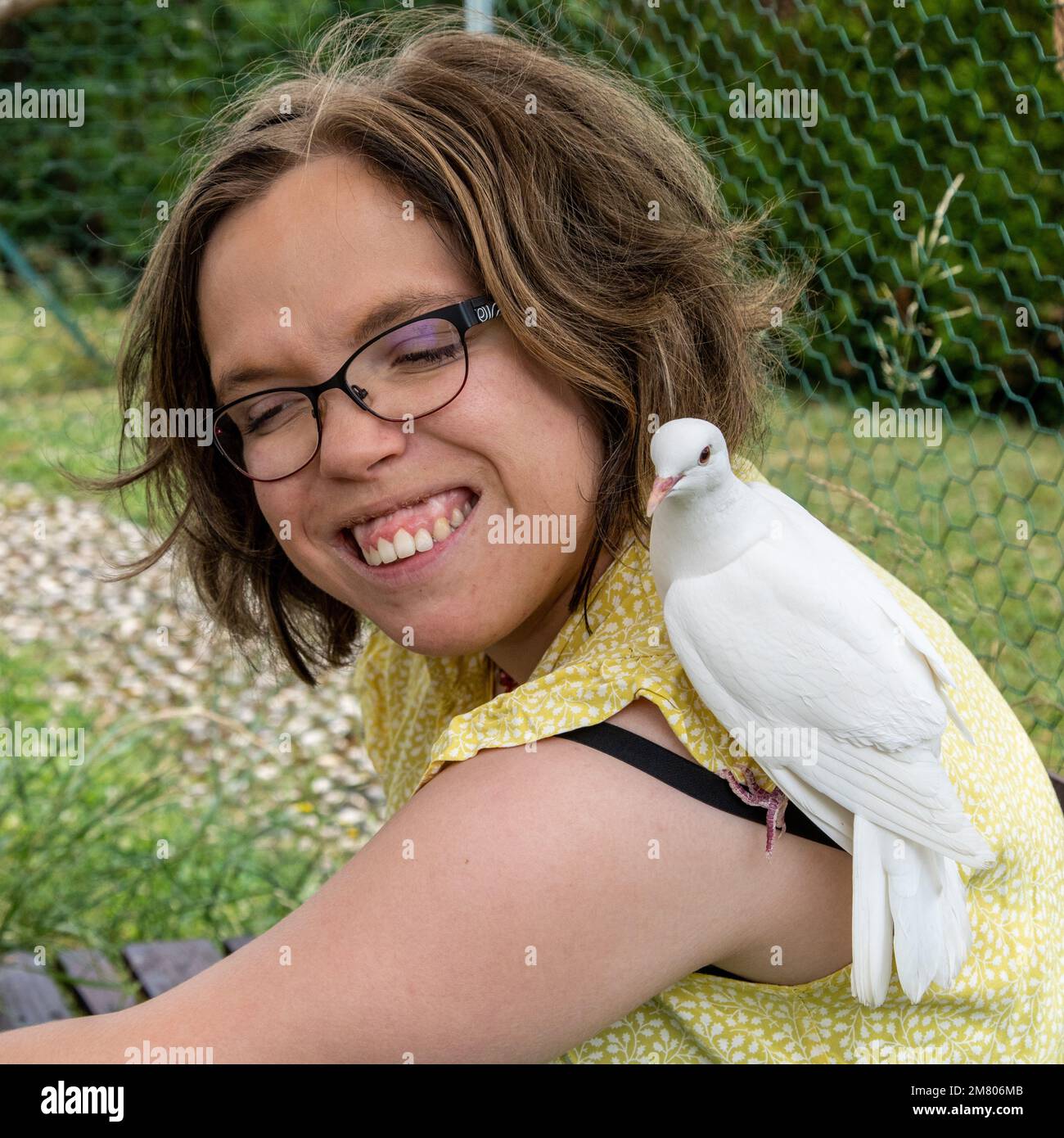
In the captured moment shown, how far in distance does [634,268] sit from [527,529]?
0.30 metres

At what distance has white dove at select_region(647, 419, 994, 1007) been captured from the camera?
0.94 metres

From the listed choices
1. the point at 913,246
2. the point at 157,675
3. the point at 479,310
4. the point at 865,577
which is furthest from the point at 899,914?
the point at 157,675

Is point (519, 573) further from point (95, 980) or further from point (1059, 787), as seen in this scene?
point (95, 980)

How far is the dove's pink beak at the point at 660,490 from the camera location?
951mm

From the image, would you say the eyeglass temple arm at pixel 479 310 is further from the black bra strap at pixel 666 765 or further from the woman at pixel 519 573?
the black bra strap at pixel 666 765

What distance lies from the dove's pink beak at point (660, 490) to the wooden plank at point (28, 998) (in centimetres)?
126

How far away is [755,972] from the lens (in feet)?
3.48

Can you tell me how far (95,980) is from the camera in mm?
1948

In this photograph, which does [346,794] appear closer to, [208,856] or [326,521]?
[208,856]

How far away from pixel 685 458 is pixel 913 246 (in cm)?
158

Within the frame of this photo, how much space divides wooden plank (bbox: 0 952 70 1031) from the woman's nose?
3.47ft

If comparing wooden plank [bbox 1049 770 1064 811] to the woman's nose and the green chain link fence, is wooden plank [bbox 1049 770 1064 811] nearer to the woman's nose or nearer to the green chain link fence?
the green chain link fence

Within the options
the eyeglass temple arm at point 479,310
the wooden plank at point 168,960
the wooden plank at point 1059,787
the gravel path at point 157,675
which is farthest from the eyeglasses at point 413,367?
the gravel path at point 157,675

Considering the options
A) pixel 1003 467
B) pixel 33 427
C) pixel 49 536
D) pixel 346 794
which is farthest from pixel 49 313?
pixel 1003 467
